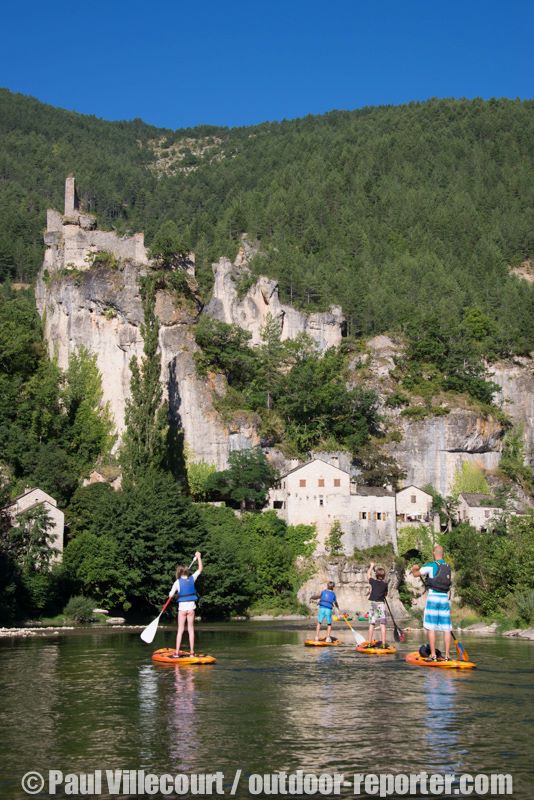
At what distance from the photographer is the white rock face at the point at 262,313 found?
10588cm

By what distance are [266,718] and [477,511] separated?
7060 cm

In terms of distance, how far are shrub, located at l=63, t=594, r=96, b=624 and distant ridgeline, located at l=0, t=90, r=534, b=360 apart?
41.8m

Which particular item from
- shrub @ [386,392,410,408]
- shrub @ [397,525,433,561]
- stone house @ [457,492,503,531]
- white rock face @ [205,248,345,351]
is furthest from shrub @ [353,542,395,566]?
white rock face @ [205,248,345,351]

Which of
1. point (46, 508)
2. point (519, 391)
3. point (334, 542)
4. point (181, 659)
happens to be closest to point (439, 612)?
point (181, 659)

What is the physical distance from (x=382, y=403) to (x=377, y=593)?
66824mm

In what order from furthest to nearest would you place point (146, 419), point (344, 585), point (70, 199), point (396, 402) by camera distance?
point (396, 402) → point (70, 199) → point (344, 585) → point (146, 419)

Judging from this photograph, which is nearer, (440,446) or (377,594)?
(377,594)

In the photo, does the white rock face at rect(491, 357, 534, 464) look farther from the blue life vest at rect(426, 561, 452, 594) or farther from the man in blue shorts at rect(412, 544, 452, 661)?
the blue life vest at rect(426, 561, 452, 594)

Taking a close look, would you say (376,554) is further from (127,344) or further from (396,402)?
(127,344)

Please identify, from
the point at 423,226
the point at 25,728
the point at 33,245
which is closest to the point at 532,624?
the point at 25,728

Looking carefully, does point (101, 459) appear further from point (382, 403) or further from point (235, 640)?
point (235, 640)

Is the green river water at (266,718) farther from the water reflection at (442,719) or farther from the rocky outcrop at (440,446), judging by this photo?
the rocky outcrop at (440,446)

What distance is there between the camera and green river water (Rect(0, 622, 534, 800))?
12586 mm

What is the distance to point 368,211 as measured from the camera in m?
143
